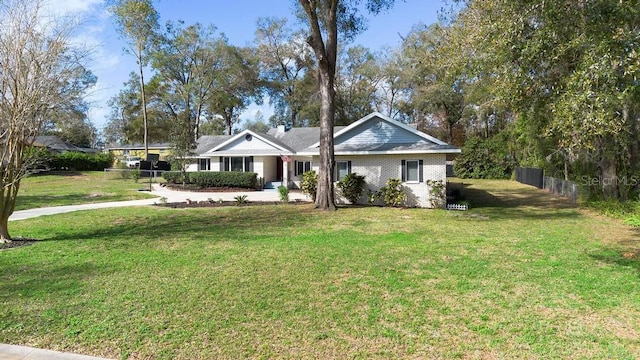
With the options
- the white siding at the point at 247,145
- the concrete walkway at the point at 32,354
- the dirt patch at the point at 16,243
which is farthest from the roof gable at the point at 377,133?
the concrete walkway at the point at 32,354

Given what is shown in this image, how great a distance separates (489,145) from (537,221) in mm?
27538

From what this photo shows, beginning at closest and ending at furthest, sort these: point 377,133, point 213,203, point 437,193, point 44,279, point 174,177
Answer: point 44,279 < point 437,193 < point 213,203 < point 377,133 < point 174,177

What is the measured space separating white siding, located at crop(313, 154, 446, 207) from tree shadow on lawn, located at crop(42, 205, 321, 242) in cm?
346

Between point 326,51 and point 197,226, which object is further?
point 326,51

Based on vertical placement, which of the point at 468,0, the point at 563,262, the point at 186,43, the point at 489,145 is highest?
the point at 186,43

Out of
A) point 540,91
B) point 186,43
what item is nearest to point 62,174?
point 186,43

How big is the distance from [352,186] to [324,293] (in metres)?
11.5

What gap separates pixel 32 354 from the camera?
3.64 m

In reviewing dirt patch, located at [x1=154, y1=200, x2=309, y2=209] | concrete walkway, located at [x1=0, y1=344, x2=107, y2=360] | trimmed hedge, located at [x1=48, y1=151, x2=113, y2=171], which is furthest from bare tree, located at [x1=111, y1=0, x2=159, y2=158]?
concrete walkway, located at [x1=0, y1=344, x2=107, y2=360]

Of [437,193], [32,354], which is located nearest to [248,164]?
[437,193]

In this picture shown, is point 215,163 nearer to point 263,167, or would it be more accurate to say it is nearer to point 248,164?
point 248,164

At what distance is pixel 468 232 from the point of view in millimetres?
9883

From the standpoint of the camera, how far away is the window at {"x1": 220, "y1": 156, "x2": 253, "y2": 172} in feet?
86.1

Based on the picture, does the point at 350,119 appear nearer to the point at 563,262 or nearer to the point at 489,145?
the point at 489,145
